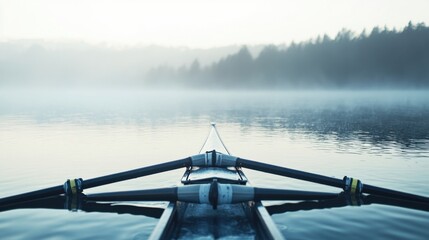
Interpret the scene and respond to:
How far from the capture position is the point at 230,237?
951 centimetres

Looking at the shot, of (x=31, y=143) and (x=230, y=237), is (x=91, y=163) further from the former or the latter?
(x=230, y=237)

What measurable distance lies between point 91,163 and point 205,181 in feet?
38.7

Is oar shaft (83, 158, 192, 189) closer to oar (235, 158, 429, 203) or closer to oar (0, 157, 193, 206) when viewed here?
oar (0, 157, 193, 206)

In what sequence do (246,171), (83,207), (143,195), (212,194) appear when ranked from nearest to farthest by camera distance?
(212,194)
(143,195)
(83,207)
(246,171)

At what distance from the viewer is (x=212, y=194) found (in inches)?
415

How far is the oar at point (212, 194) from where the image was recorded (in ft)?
35.3

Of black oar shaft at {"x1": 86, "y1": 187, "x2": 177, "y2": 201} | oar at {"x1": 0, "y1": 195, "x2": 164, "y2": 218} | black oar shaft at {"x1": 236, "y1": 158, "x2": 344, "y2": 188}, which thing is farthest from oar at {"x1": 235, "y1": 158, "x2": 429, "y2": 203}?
black oar shaft at {"x1": 86, "y1": 187, "x2": 177, "y2": 201}

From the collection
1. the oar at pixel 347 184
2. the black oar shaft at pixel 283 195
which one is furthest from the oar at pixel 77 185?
the black oar shaft at pixel 283 195

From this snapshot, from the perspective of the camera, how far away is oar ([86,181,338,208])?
10750 millimetres

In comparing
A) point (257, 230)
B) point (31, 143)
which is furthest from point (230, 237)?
point (31, 143)

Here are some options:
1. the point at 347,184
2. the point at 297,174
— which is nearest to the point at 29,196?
the point at 297,174

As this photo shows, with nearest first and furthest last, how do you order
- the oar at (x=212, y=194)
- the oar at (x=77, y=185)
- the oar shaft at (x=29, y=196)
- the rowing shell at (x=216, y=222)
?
1. the rowing shell at (x=216, y=222)
2. the oar at (x=212, y=194)
3. the oar shaft at (x=29, y=196)
4. the oar at (x=77, y=185)

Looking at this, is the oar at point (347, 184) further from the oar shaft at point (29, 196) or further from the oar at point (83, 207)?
the oar shaft at point (29, 196)

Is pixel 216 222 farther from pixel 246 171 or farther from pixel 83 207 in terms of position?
pixel 246 171
